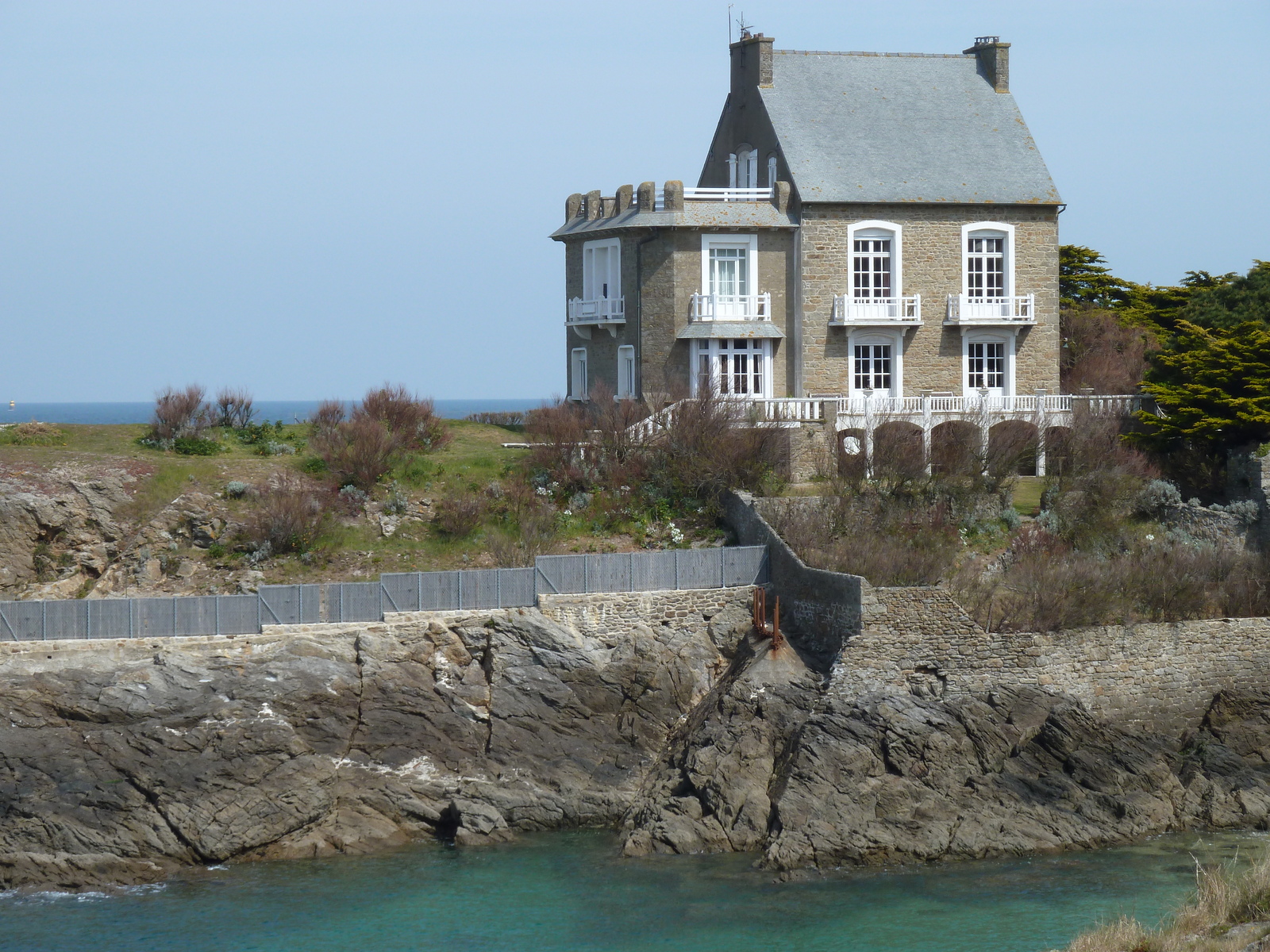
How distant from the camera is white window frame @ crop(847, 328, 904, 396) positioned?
125 ft

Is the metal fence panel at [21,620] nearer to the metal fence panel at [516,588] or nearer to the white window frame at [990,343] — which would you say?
the metal fence panel at [516,588]

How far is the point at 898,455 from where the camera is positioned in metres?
33.7

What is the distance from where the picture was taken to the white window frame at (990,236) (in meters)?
38.4

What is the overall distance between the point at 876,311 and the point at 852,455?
15.2ft

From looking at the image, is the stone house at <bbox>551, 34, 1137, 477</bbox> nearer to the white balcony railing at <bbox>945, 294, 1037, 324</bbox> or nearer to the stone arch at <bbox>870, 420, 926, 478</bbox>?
the white balcony railing at <bbox>945, 294, 1037, 324</bbox>

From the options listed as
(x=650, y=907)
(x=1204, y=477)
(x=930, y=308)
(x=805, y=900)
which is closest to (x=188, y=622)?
(x=650, y=907)

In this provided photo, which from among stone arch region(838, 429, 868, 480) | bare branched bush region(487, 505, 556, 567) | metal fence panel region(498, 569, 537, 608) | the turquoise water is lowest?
the turquoise water

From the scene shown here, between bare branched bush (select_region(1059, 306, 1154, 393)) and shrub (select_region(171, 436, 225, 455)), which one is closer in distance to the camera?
shrub (select_region(171, 436, 225, 455))

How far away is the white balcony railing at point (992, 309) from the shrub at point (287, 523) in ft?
53.7

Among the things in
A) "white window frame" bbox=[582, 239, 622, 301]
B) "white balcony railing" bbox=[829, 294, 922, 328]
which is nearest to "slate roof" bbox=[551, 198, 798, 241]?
"white window frame" bbox=[582, 239, 622, 301]

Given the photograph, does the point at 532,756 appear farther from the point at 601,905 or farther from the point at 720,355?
the point at 720,355

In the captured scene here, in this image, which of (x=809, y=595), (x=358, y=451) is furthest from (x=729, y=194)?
(x=809, y=595)

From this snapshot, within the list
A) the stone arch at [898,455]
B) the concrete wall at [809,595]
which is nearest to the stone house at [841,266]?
the stone arch at [898,455]

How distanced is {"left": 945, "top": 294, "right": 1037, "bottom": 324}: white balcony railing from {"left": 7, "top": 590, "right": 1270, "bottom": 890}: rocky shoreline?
1275cm
